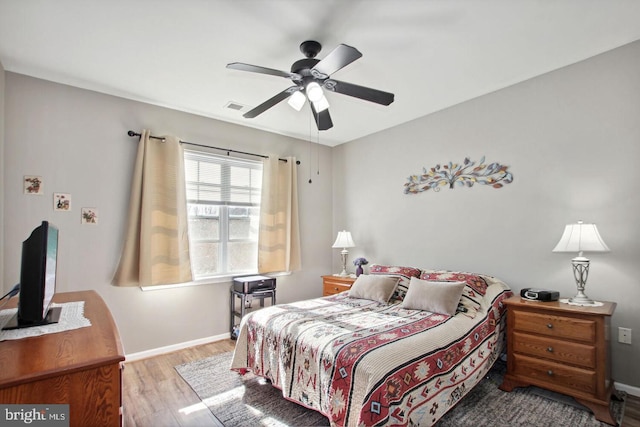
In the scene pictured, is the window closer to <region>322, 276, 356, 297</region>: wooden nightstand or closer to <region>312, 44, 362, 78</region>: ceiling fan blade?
<region>322, 276, 356, 297</region>: wooden nightstand

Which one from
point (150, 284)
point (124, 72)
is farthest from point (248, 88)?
point (150, 284)

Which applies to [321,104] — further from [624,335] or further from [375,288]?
[624,335]

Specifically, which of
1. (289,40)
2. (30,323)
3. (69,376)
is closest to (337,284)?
(289,40)

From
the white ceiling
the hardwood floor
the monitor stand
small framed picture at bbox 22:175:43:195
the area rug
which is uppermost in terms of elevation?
the white ceiling

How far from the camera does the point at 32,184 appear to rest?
2.79 m

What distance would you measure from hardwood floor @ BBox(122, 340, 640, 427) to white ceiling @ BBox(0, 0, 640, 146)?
2458 mm

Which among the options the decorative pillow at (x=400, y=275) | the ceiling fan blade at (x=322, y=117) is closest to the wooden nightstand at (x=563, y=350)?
the decorative pillow at (x=400, y=275)

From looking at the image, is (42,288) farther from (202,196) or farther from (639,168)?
(639,168)

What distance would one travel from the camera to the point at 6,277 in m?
2.65

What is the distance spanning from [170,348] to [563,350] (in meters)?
3.64

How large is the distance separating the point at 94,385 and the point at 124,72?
274 centimetres

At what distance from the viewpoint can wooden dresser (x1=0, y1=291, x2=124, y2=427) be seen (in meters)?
0.90

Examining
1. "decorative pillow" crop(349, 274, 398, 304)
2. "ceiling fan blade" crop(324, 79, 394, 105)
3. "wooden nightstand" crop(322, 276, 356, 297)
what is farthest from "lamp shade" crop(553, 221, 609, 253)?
"wooden nightstand" crop(322, 276, 356, 297)

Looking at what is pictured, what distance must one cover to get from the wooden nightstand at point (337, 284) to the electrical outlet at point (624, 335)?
2.45m
